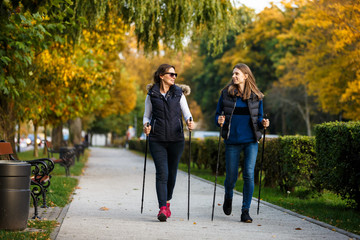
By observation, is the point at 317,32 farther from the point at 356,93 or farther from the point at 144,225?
the point at 144,225

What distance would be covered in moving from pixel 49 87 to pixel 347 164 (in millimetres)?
13414

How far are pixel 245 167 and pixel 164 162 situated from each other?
106 cm

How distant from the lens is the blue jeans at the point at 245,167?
7730mm

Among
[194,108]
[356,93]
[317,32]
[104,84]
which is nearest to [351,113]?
[356,93]

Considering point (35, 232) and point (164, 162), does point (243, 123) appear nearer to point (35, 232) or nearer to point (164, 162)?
point (164, 162)

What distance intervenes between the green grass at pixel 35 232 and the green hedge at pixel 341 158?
4.07 m

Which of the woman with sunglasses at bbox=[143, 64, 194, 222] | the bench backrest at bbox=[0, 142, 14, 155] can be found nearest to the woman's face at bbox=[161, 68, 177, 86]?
the woman with sunglasses at bbox=[143, 64, 194, 222]

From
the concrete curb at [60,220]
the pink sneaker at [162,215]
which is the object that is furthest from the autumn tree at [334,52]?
the pink sneaker at [162,215]

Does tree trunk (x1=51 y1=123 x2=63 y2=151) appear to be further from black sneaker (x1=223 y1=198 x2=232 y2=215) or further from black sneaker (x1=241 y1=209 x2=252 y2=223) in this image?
black sneaker (x1=241 y1=209 x2=252 y2=223)

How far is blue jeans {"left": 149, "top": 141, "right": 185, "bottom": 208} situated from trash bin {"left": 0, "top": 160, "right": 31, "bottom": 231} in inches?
69.0

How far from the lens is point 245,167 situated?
7762 mm

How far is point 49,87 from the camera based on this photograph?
20.0 metres

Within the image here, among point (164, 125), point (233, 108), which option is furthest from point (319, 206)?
point (164, 125)

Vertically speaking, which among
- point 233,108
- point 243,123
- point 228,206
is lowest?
point 228,206
